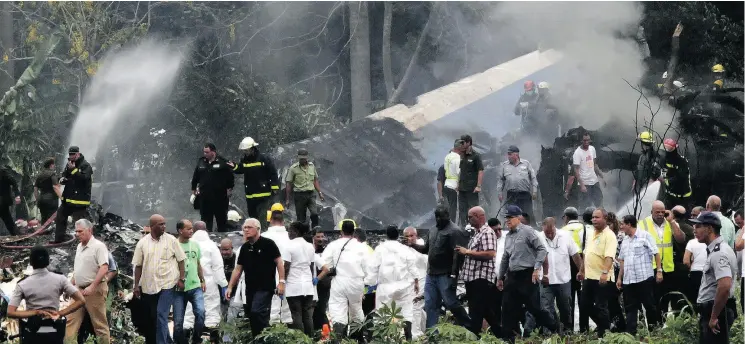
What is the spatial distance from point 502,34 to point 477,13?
0.76m

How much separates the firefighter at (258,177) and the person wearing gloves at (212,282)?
12.4 ft

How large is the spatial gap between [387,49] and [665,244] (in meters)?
16.6

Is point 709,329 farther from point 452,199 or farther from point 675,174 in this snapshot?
point 452,199

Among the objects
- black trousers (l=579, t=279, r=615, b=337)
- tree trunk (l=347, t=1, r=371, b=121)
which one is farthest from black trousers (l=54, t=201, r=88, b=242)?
tree trunk (l=347, t=1, r=371, b=121)

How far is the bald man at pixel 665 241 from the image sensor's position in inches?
572

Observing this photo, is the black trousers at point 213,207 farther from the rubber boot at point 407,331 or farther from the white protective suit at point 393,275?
the rubber boot at point 407,331

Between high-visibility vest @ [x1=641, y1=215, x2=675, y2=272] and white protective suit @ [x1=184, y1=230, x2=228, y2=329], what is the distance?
4714 mm

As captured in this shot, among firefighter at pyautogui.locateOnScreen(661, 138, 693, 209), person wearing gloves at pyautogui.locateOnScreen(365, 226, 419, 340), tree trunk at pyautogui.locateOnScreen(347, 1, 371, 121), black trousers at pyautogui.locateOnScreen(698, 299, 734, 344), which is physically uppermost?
tree trunk at pyautogui.locateOnScreen(347, 1, 371, 121)

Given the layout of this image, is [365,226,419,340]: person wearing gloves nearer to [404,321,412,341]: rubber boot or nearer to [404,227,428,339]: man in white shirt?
[404,321,412,341]: rubber boot

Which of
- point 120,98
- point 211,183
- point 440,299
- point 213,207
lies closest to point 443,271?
point 440,299

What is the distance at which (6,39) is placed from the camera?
28.4 m

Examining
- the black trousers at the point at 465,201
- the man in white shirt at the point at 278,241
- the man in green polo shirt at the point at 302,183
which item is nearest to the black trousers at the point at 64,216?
the man in green polo shirt at the point at 302,183

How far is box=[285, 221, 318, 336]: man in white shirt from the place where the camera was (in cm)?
1367

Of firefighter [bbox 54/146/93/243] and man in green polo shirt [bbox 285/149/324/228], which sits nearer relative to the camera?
firefighter [bbox 54/146/93/243]
